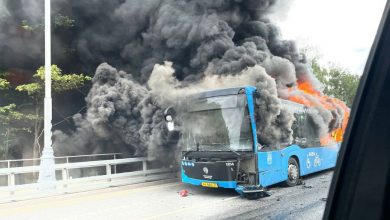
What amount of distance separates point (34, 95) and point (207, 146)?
7.76m

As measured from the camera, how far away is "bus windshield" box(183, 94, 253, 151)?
260 inches

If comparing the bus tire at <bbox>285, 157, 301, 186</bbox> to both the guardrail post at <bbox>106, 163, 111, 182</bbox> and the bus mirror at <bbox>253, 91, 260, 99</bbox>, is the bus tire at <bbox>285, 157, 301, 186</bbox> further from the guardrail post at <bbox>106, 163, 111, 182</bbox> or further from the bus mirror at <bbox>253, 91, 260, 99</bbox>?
the guardrail post at <bbox>106, 163, 111, 182</bbox>

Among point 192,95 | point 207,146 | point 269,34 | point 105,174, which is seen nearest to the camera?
point 207,146

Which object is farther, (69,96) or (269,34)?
(69,96)

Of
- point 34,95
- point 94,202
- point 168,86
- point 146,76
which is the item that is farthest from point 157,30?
point 94,202

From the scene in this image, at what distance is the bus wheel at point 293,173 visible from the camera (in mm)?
7027

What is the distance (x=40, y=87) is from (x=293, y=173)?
8.83 meters

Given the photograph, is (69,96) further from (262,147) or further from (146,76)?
(262,147)

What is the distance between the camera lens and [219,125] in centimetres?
685

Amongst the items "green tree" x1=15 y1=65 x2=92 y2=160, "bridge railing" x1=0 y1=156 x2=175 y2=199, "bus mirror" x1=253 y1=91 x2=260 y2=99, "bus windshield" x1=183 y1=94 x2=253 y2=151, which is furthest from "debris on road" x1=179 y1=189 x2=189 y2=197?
"green tree" x1=15 y1=65 x2=92 y2=160

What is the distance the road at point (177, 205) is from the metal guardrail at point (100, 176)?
711 millimetres

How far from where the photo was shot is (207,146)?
709 cm

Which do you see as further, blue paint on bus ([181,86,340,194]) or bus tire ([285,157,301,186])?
bus tire ([285,157,301,186])

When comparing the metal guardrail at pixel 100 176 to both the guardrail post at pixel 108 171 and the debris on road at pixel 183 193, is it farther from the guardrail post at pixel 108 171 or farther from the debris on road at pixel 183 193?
the debris on road at pixel 183 193
